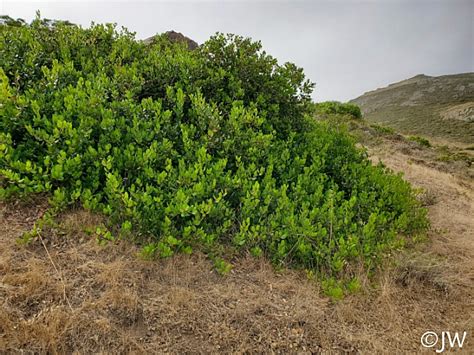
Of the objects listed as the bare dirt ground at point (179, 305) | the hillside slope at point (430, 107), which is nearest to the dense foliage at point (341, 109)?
the hillside slope at point (430, 107)

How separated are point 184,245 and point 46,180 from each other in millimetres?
1735

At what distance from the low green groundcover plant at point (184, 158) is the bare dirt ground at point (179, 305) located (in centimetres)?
24

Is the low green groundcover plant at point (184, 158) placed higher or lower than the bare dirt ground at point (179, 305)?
higher

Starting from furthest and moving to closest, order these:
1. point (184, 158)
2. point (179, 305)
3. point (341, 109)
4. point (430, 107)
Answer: point (430, 107) → point (341, 109) → point (184, 158) → point (179, 305)

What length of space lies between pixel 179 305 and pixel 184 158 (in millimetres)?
1879

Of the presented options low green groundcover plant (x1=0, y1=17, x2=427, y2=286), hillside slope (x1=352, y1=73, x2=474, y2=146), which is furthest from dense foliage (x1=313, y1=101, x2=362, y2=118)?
low green groundcover plant (x1=0, y1=17, x2=427, y2=286)

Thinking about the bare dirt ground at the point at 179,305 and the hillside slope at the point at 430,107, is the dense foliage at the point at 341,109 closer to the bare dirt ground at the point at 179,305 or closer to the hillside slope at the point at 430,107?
the hillside slope at the point at 430,107

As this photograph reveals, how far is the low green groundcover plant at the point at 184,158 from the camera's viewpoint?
3328mm

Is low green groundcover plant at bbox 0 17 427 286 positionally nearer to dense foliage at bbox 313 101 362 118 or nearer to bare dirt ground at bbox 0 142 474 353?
bare dirt ground at bbox 0 142 474 353

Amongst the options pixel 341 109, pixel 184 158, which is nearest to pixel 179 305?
pixel 184 158

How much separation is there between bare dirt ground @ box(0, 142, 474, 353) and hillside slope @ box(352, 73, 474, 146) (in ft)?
98.0

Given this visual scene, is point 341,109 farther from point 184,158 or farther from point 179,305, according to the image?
point 179,305

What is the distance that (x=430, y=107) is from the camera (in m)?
41.1

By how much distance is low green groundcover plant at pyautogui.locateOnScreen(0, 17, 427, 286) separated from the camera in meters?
3.33
